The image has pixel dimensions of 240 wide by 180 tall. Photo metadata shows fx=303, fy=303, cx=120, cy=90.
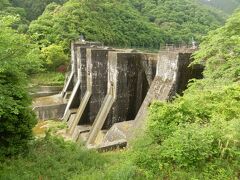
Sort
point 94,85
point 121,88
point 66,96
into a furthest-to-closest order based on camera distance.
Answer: point 66,96, point 94,85, point 121,88

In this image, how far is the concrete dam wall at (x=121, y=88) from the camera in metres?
10.1

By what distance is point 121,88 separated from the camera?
1324 cm

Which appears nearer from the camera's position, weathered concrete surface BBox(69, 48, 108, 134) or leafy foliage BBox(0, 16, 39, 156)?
leafy foliage BBox(0, 16, 39, 156)

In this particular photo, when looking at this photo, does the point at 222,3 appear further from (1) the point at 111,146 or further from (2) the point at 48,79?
(1) the point at 111,146

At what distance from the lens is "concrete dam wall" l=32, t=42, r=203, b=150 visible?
10.1m

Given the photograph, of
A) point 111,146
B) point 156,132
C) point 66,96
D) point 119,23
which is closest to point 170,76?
point 111,146

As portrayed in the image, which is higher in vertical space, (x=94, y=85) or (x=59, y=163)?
(x=94, y=85)

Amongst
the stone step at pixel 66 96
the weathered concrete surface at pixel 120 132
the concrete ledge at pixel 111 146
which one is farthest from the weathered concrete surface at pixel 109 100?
the stone step at pixel 66 96

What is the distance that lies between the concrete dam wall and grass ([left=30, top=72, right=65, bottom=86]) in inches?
420

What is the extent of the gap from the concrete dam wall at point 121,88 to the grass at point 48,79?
1067 cm

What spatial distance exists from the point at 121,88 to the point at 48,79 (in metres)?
17.4

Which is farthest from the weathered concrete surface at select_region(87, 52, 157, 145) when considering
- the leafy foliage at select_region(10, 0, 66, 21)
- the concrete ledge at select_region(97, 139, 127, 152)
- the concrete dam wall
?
the leafy foliage at select_region(10, 0, 66, 21)

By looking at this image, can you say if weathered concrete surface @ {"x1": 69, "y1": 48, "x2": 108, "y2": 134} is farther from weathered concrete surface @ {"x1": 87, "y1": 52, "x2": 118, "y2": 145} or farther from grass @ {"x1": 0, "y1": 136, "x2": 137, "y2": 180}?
grass @ {"x1": 0, "y1": 136, "x2": 137, "y2": 180}

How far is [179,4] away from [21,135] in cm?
5535
